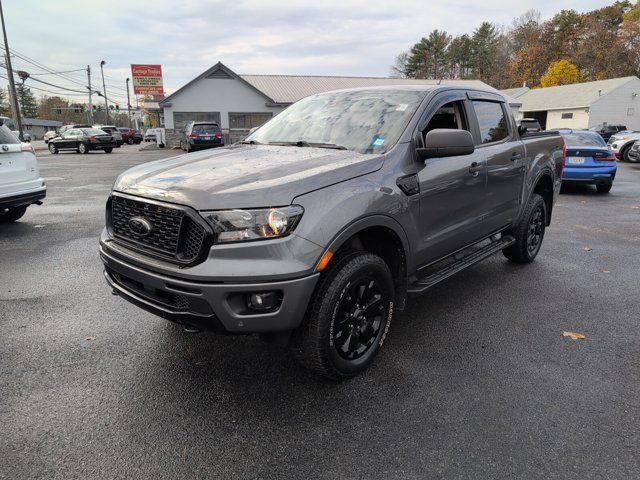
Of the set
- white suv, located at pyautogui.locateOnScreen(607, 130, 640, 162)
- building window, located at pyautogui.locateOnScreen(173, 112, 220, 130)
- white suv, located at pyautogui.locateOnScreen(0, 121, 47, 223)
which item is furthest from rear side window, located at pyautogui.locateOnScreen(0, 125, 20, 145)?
building window, located at pyautogui.locateOnScreen(173, 112, 220, 130)

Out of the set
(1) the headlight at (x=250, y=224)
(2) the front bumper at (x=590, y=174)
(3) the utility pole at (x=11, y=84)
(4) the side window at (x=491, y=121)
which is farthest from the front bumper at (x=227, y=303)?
(3) the utility pole at (x=11, y=84)

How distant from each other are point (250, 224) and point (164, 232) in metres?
0.55

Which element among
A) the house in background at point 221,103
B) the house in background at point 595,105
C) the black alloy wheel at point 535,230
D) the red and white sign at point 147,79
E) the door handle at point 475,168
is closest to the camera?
the door handle at point 475,168

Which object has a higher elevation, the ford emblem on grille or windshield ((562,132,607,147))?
windshield ((562,132,607,147))

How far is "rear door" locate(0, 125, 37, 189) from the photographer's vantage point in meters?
6.61

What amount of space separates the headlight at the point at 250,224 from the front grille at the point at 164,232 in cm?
10

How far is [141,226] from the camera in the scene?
2.69 metres

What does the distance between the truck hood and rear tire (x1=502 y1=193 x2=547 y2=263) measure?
2.85 metres

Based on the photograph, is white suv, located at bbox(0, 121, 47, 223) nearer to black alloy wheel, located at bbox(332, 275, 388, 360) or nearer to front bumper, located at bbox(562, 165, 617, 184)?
black alloy wheel, located at bbox(332, 275, 388, 360)

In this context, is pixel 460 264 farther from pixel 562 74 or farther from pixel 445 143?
pixel 562 74

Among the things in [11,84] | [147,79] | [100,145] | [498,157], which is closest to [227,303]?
[498,157]

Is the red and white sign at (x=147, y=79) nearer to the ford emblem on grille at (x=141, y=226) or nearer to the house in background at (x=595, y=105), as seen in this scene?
the house in background at (x=595, y=105)

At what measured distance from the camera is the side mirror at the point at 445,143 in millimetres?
3092

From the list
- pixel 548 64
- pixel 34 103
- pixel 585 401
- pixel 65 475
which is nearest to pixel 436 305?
pixel 585 401
